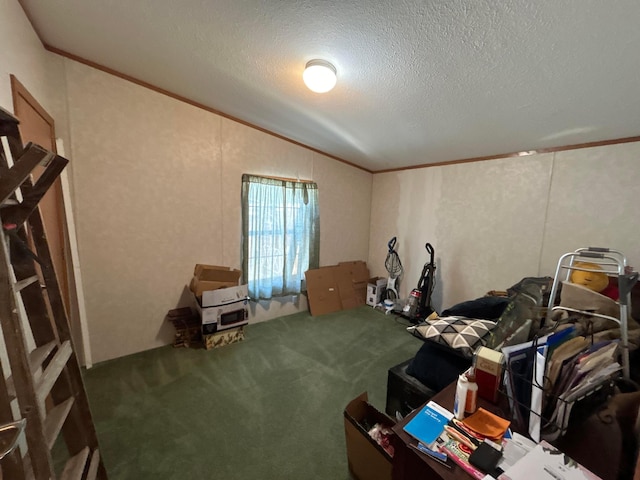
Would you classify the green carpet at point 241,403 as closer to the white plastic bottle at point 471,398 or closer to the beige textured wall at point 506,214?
the white plastic bottle at point 471,398

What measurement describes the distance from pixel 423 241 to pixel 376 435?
2.91 m

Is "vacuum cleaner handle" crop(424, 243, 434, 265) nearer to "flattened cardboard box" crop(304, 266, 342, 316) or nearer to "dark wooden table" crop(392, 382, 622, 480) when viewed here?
"flattened cardboard box" crop(304, 266, 342, 316)

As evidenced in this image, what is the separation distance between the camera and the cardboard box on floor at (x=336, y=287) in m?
3.77

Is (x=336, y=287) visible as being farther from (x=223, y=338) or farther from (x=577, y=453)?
(x=577, y=453)

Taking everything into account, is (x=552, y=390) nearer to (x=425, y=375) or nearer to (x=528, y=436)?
(x=528, y=436)

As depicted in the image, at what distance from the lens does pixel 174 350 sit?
2.68 m

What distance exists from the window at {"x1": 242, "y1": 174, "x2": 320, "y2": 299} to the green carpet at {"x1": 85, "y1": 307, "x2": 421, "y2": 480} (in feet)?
2.32

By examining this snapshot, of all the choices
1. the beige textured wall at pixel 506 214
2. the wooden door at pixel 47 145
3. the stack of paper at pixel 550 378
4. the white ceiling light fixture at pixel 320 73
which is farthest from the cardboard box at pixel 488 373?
the beige textured wall at pixel 506 214

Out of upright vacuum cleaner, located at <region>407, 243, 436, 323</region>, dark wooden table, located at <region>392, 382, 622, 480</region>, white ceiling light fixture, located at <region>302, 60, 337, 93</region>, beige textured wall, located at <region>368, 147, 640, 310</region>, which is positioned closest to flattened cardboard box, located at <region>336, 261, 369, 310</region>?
beige textured wall, located at <region>368, 147, 640, 310</region>

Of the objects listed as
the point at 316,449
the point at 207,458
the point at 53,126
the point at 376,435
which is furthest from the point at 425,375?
the point at 53,126

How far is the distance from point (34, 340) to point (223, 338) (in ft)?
6.19

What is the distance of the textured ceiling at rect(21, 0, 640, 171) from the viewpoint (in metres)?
1.24

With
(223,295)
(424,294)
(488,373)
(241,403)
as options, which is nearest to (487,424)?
(488,373)

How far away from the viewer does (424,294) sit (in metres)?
3.46
